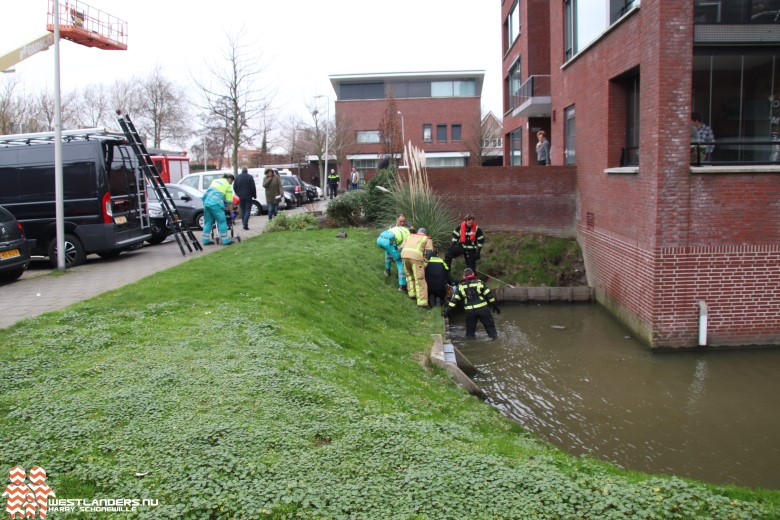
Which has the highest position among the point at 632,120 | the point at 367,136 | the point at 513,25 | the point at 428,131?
the point at 513,25

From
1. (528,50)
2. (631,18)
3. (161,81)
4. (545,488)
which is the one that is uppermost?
(161,81)

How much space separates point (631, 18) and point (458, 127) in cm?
4156

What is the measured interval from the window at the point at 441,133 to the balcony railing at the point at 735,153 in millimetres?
42210

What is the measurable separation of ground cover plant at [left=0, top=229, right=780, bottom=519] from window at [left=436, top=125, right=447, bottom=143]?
4705 centimetres

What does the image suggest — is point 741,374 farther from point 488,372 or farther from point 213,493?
point 213,493

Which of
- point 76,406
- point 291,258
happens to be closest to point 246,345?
point 76,406

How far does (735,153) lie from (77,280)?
40.3 feet

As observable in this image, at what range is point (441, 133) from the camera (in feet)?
177

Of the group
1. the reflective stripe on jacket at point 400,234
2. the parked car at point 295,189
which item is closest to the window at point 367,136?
the parked car at point 295,189

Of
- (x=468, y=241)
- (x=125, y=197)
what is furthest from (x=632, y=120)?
(x=125, y=197)

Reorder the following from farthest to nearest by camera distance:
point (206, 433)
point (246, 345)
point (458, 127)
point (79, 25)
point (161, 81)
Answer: point (161, 81) < point (458, 127) < point (79, 25) < point (246, 345) < point (206, 433)

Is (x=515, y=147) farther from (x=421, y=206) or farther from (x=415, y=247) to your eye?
(x=415, y=247)

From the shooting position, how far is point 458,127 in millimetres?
53688

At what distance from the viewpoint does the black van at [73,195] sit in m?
12.3
